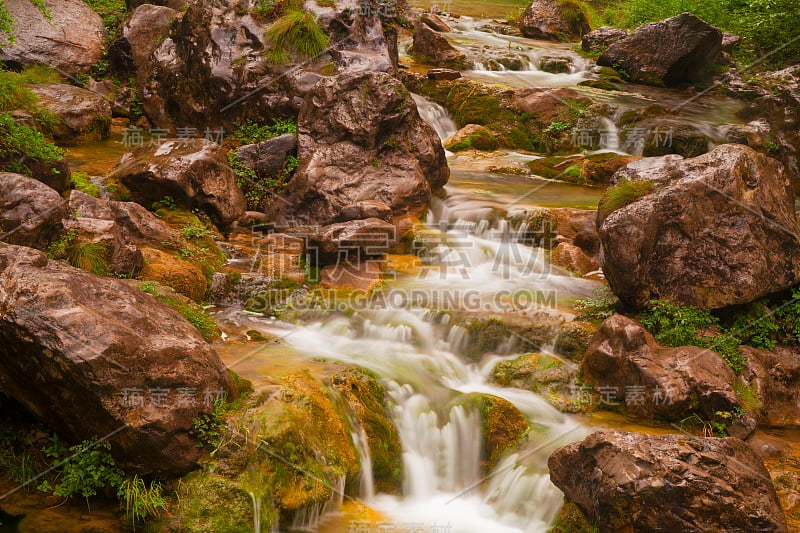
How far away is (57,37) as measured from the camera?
50.5 feet

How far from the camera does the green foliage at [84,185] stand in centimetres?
908

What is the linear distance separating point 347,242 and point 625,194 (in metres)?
3.81

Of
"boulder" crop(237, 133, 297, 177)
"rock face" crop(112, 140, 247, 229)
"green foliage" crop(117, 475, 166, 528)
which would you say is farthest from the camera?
"boulder" crop(237, 133, 297, 177)

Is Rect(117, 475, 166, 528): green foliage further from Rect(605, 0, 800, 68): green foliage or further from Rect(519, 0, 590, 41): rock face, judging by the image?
Rect(519, 0, 590, 41): rock face

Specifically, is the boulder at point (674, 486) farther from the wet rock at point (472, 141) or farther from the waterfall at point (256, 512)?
the wet rock at point (472, 141)

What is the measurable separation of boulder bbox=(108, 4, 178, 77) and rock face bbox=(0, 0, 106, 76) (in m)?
0.69

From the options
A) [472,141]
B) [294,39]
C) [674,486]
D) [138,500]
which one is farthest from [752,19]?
[138,500]

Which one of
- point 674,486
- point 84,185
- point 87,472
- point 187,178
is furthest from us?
point 187,178

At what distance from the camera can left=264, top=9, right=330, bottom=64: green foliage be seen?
41.7 feet

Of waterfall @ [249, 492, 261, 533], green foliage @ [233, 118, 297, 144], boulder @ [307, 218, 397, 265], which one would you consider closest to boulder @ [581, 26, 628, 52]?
green foliage @ [233, 118, 297, 144]

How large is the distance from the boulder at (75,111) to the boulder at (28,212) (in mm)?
6920

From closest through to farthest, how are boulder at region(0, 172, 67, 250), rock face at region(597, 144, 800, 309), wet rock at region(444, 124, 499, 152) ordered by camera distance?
boulder at region(0, 172, 67, 250)
rock face at region(597, 144, 800, 309)
wet rock at region(444, 124, 499, 152)

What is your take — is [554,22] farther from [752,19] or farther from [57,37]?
[57,37]

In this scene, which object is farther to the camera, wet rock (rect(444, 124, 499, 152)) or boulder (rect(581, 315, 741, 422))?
wet rock (rect(444, 124, 499, 152))
